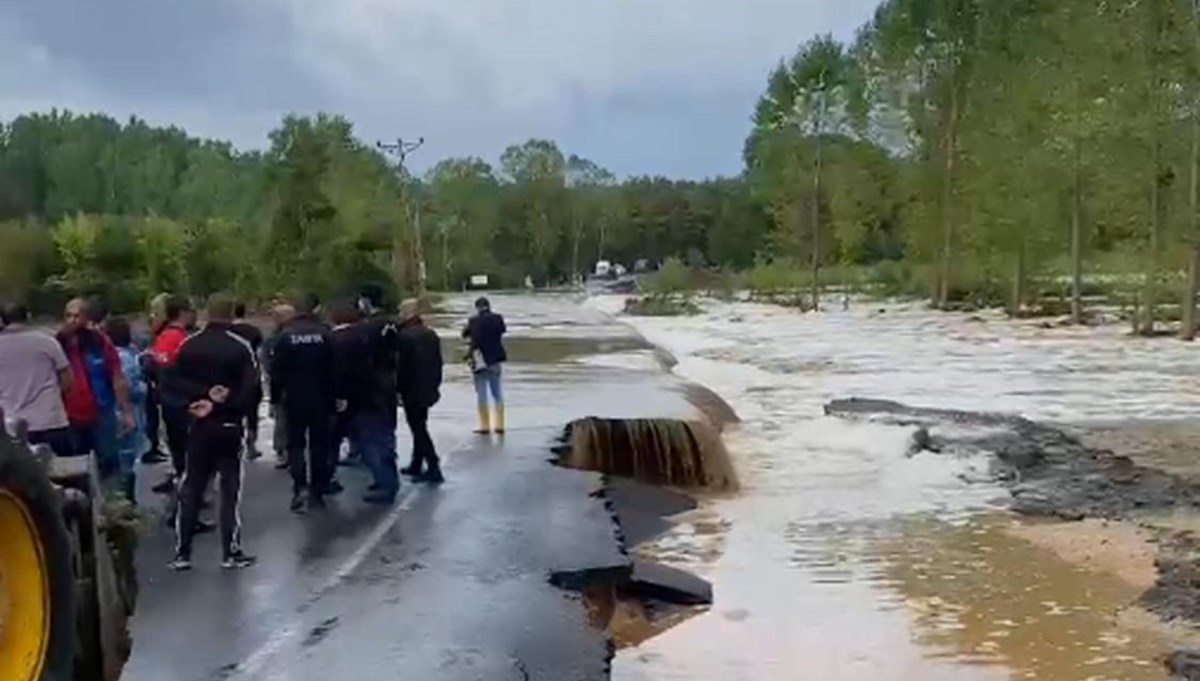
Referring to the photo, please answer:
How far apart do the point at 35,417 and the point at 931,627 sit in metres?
6.99

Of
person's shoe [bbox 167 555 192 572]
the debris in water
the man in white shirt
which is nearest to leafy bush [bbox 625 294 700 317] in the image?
the debris in water

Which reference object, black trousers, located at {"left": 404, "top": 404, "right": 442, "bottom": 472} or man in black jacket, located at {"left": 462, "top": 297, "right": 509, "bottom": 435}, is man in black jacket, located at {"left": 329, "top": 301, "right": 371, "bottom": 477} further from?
man in black jacket, located at {"left": 462, "top": 297, "right": 509, "bottom": 435}

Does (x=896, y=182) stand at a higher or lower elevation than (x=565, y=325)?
higher

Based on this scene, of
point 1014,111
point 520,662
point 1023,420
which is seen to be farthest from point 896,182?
point 520,662

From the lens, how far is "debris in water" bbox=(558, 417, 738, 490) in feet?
65.1

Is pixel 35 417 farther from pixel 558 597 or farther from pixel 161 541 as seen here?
pixel 558 597

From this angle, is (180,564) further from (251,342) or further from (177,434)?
(251,342)

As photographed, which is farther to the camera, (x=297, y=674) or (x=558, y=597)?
(x=558, y=597)

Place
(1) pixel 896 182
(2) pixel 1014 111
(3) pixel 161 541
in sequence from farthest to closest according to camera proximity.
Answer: (1) pixel 896 182
(2) pixel 1014 111
(3) pixel 161 541

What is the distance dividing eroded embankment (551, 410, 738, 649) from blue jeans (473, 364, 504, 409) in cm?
96

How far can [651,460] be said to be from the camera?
792 inches

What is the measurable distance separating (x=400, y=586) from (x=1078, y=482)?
12.5 metres

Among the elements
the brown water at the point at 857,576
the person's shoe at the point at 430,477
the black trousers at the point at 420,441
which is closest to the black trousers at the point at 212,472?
the brown water at the point at 857,576

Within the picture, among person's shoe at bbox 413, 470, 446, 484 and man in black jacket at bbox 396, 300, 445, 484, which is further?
person's shoe at bbox 413, 470, 446, 484
